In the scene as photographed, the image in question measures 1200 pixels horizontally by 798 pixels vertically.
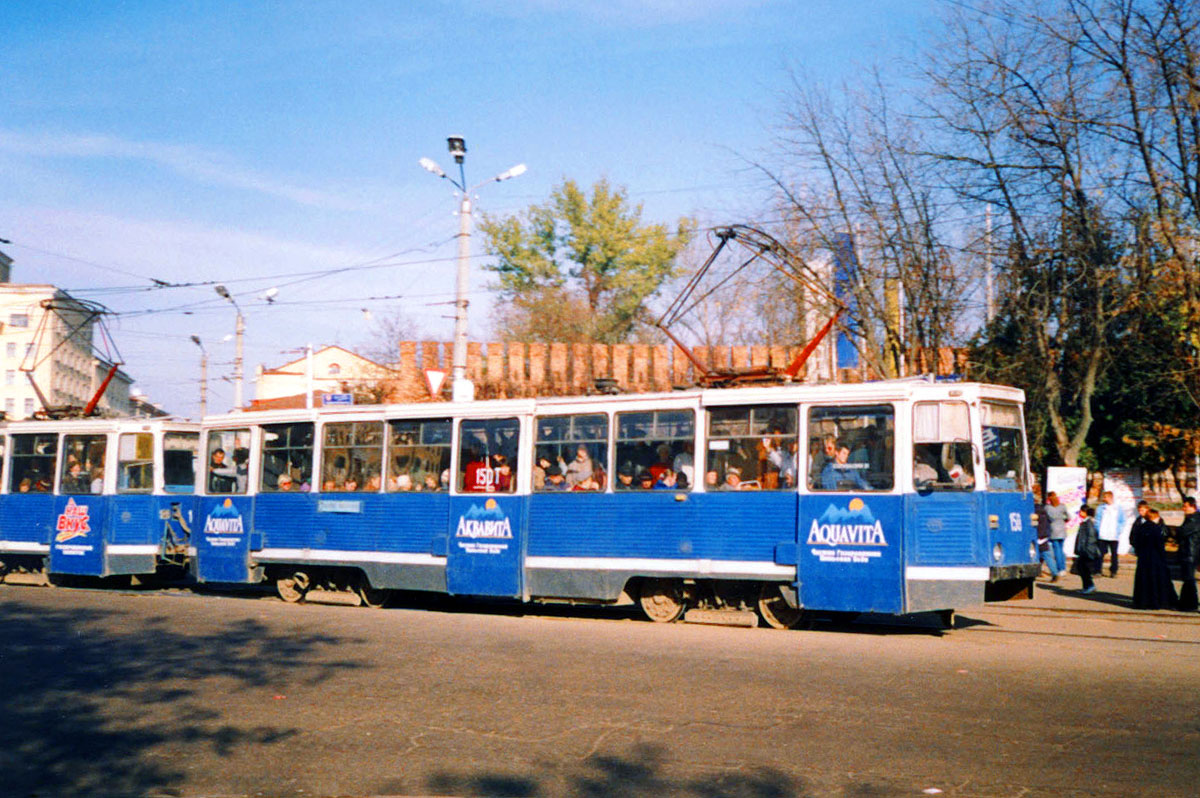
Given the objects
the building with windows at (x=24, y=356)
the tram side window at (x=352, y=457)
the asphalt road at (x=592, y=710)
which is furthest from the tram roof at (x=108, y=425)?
the building with windows at (x=24, y=356)

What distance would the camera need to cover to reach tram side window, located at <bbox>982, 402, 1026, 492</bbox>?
500 inches

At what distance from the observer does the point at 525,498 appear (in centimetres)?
1526

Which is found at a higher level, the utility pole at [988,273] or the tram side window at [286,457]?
the utility pole at [988,273]

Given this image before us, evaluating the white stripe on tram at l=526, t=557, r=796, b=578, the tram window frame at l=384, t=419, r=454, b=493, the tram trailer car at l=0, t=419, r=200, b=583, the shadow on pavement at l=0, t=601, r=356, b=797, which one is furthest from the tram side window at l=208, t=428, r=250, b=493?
the white stripe on tram at l=526, t=557, r=796, b=578

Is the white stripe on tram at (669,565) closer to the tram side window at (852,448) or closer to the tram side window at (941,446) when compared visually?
the tram side window at (852,448)

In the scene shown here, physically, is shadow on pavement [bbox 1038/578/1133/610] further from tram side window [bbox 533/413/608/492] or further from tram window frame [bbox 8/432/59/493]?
tram window frame [bbox 8/432/59/493]

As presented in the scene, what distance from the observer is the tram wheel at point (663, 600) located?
1430 cm

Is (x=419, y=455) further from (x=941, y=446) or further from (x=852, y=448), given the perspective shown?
(x=941, y=446)

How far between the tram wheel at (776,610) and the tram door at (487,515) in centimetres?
340

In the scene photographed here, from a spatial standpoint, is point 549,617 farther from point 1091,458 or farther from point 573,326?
point 573,326

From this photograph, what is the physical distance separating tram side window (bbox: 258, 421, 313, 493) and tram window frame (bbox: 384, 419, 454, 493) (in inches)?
63.6

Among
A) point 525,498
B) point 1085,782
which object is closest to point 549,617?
Answer: point 525,498

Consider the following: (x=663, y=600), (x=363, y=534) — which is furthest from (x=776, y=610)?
(x=363, y=534)

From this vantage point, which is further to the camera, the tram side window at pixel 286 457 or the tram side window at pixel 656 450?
the tram side window at pixel 286 457
